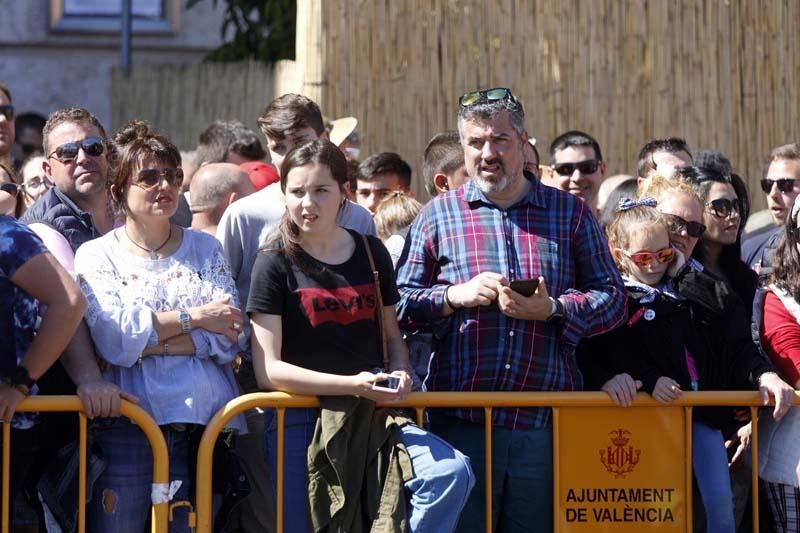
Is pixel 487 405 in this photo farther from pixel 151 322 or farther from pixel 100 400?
pixel 100 400

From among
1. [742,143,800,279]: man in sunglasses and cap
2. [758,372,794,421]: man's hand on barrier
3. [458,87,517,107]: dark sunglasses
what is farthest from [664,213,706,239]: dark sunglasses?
[742,143,800,279]: man in sunglasses and cap

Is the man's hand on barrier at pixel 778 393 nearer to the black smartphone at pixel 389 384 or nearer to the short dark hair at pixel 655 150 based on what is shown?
the black smartphone at pixel 389 384

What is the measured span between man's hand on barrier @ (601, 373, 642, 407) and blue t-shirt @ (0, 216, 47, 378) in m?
2.05

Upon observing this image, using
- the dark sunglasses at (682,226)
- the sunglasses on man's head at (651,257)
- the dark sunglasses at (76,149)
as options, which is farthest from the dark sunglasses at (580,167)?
the dark sunglasses at (76,149)

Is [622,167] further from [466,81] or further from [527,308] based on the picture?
[527,308]

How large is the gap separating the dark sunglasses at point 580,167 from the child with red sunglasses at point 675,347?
1845 mm

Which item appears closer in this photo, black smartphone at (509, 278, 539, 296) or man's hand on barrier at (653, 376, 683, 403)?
black smartphone at (509, 278, 539, 296)

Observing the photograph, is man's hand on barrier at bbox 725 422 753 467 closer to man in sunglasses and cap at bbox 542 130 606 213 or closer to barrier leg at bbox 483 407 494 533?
barrier leg at bbox 483 407 494 533

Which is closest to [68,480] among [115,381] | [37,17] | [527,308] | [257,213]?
[115,381]

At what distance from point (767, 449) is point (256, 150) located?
3618mm

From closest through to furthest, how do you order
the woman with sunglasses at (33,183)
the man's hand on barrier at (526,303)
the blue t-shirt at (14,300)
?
the blue t-shirt at (14,300)
the man's hand on barrier at (526,303)
the woman with sunglasses at (33,183)

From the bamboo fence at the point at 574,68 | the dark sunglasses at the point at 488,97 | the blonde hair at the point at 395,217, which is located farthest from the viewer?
the bamboo fence at the point at 574,68

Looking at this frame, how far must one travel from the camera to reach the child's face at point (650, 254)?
5.10m

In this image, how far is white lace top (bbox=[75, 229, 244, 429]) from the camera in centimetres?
455
